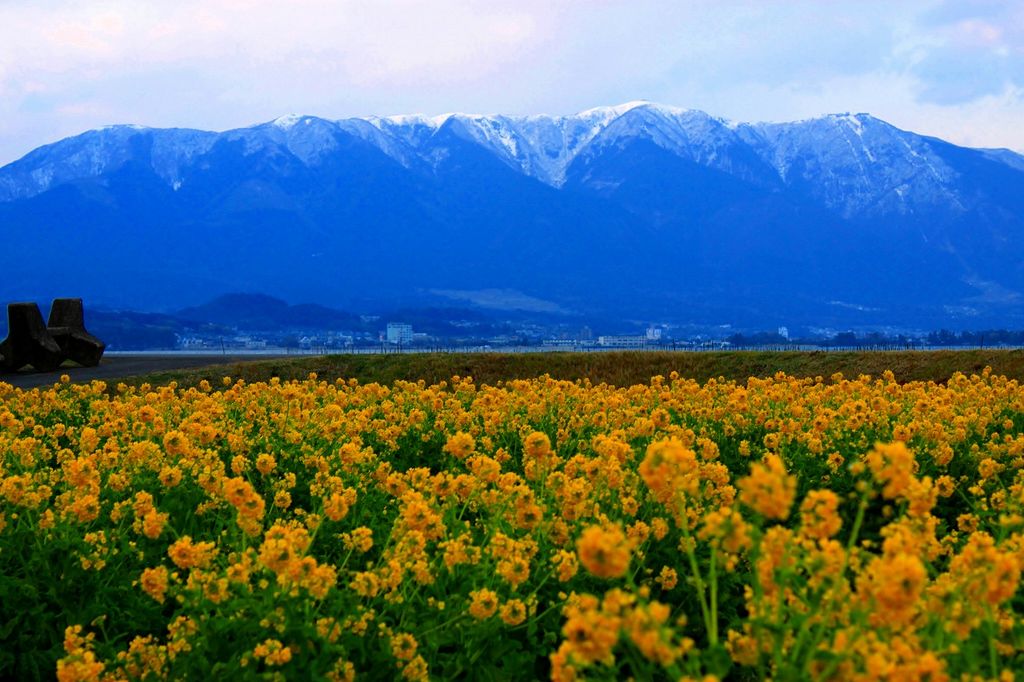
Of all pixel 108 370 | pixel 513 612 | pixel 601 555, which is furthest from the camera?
pixel 108 370

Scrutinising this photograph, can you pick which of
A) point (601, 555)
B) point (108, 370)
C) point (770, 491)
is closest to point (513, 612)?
point (601, 555)

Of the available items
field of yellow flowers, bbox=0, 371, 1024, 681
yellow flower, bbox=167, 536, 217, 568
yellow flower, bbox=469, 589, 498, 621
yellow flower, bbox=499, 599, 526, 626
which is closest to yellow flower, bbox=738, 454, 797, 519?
field of yellow flowers, bbox=0, 371, 1024, 681

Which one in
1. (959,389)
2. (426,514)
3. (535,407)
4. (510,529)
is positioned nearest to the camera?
(426,514)

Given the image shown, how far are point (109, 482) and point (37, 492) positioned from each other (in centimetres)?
63

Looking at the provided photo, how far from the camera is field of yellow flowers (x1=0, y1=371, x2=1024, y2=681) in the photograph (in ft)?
10.9

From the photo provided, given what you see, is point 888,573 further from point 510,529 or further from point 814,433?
point 814,433

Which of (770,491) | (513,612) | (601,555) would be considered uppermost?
(770,491)

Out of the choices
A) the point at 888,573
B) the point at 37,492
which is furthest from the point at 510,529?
the point at 888,573

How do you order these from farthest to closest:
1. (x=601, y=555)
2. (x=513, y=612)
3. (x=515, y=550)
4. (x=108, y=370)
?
(x=108, y=370)
(x=515, y=550)
(x=513, y=612)
(x=601, y=555)

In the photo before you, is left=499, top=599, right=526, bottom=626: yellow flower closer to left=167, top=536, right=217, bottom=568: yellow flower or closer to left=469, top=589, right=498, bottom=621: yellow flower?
left=469, top=589, right=498, bottom=621: yellow flower

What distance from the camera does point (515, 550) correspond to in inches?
210

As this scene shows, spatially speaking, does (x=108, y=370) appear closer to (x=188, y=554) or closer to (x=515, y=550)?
(x=188, y=554)

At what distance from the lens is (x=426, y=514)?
5.55 metres

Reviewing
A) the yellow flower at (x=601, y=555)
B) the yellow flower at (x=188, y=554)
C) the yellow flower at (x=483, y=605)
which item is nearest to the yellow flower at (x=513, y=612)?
the yellow flower at (x=483, y=605)
